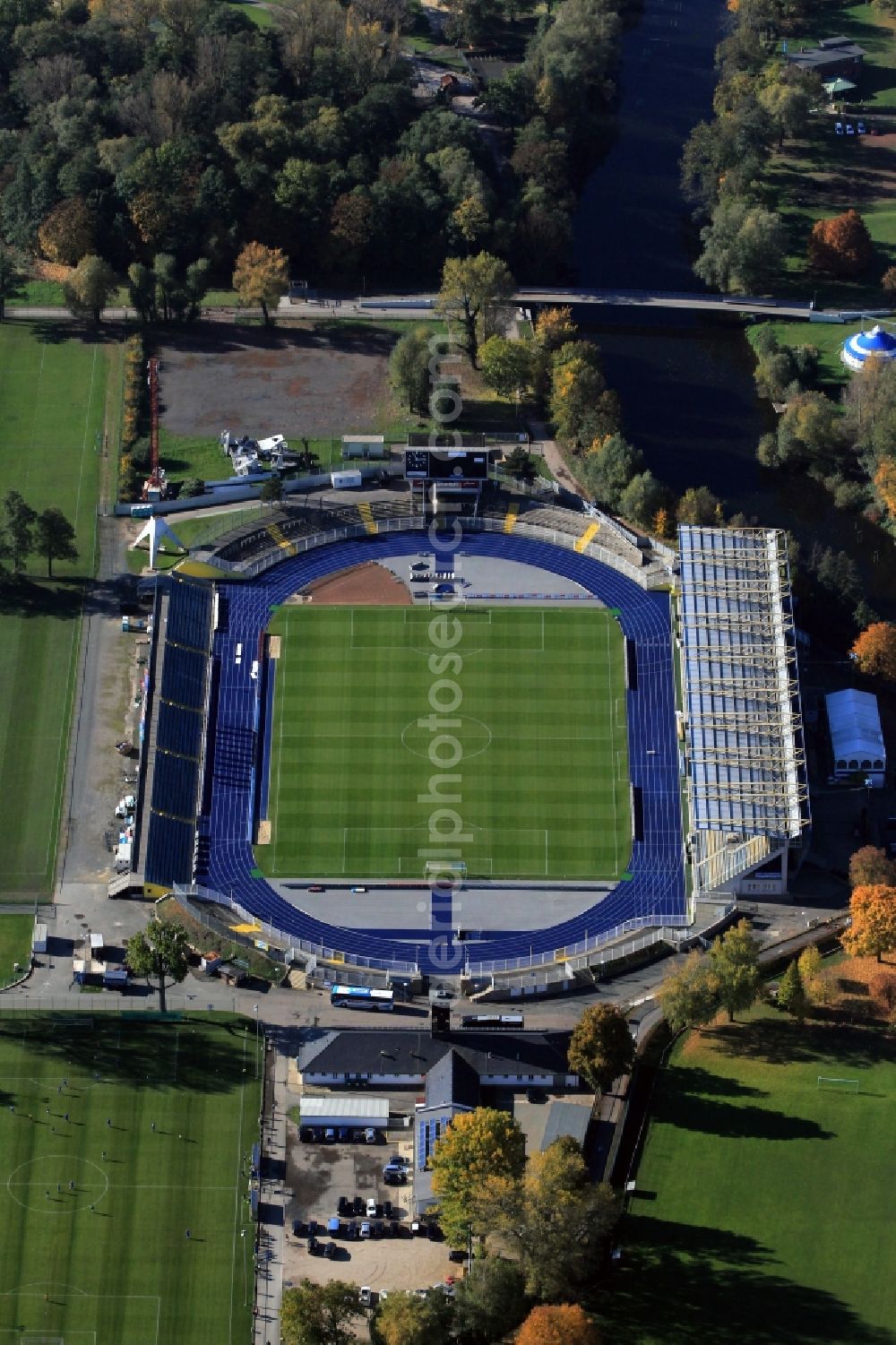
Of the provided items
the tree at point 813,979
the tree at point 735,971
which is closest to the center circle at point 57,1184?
the tree at point 735,971

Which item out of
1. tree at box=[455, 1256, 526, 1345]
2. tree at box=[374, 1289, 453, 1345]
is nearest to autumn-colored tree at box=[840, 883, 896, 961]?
tree at box=[455, 1256, 526, 1345]

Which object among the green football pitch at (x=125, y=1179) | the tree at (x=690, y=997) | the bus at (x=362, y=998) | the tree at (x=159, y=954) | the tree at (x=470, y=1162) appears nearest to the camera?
the tree at (x=470, y=1162)

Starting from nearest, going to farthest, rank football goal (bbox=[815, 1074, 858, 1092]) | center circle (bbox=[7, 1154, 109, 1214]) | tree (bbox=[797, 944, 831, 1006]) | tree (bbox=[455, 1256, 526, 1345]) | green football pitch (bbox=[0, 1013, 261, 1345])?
tree (bbox=[455, 1256, 526, 1345])
green football pitch (bbox=[0, 1013, 261, 1345])
center circle (bbox=[7, 1154, 109, 1214])
football goal (bbox=[815, 1074, 858, 1092])
tree (bbox=[797, 944, 831, 1006])

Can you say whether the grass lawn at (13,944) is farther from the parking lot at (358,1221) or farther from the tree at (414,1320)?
the tree at (414,1320)

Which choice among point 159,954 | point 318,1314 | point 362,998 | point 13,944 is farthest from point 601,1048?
point 13,944

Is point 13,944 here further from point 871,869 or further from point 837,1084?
point 871,869

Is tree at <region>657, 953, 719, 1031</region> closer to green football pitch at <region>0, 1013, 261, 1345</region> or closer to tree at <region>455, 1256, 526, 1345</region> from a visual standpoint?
tree at <region>455, 1256, 526, 1345</region>
